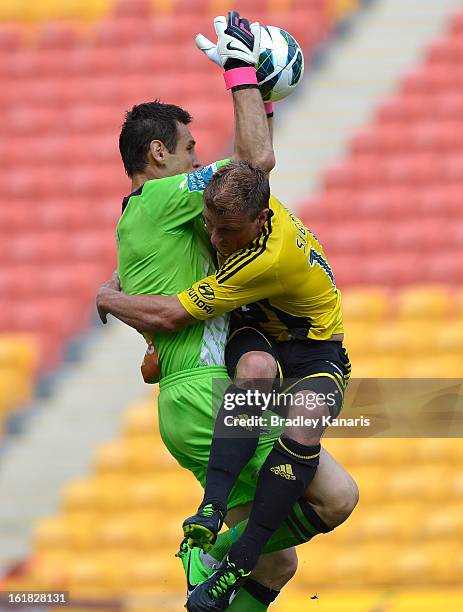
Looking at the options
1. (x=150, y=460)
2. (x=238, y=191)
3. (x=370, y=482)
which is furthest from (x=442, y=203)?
(x=238, y=191)

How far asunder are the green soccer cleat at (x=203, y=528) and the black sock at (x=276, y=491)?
23 centimetres

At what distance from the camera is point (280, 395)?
189 inches

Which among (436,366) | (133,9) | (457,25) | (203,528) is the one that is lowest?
(203,528)

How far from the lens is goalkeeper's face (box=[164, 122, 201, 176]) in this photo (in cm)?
501

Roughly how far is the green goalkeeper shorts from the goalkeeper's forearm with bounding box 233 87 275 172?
30.3 inches

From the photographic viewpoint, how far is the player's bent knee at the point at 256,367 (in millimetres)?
4672

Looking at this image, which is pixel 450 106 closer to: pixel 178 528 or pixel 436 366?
pixel 436 366

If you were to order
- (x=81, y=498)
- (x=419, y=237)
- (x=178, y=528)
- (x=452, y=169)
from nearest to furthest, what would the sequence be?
(x=178, y=528) < (x=81, y=498) < (x=419, y=237) < (x=452, y=169)

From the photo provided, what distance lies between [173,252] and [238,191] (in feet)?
1.48

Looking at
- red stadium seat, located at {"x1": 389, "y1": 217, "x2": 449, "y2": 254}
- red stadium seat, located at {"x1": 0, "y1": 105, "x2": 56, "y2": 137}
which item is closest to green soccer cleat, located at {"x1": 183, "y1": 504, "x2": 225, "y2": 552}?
red stadium seat, located at {"x1": 389, "y1": 217, "x2": 449, "y2": 254}

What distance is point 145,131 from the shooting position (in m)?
4.96

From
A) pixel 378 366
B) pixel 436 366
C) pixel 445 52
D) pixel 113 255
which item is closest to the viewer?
pixel 436 366

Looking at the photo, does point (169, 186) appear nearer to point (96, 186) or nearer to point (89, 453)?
point (89, 453)

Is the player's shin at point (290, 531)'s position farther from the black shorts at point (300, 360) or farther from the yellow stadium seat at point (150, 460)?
the yellow stadium seat at point (150, 460)
